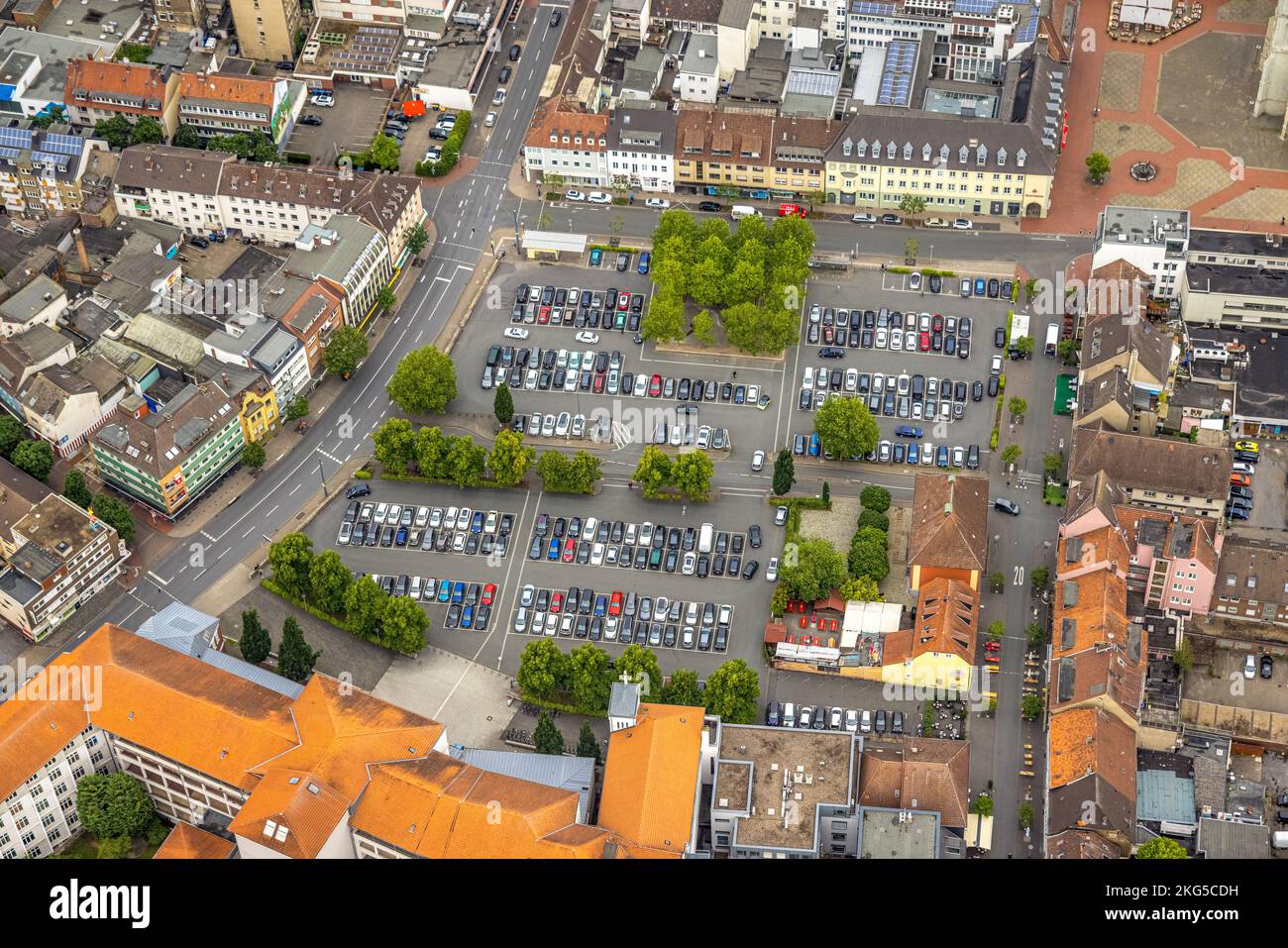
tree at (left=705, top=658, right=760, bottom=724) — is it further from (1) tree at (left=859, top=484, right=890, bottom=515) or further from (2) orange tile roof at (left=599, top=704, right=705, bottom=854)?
(1) tree at (left=859, top=484, right=890, bottom=515)

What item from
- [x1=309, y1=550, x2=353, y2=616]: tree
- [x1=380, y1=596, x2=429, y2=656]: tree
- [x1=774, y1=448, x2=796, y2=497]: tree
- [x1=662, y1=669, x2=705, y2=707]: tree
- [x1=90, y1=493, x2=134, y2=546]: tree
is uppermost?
[x1=774, y1=448, x2=796, y2=497]: tree

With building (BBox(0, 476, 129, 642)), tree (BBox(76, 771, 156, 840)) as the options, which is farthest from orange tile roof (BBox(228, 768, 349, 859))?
building (BBox(0, 476, 129, 642))

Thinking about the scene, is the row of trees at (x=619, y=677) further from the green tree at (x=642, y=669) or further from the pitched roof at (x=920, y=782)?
the pitched roof at (x=920, y=782)

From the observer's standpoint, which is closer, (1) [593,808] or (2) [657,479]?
(1) [593,808]

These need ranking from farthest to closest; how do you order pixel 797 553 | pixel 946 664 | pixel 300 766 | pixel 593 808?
pixel 797 553, pixel 946 664, pixel 593 808, pixel 300 766
